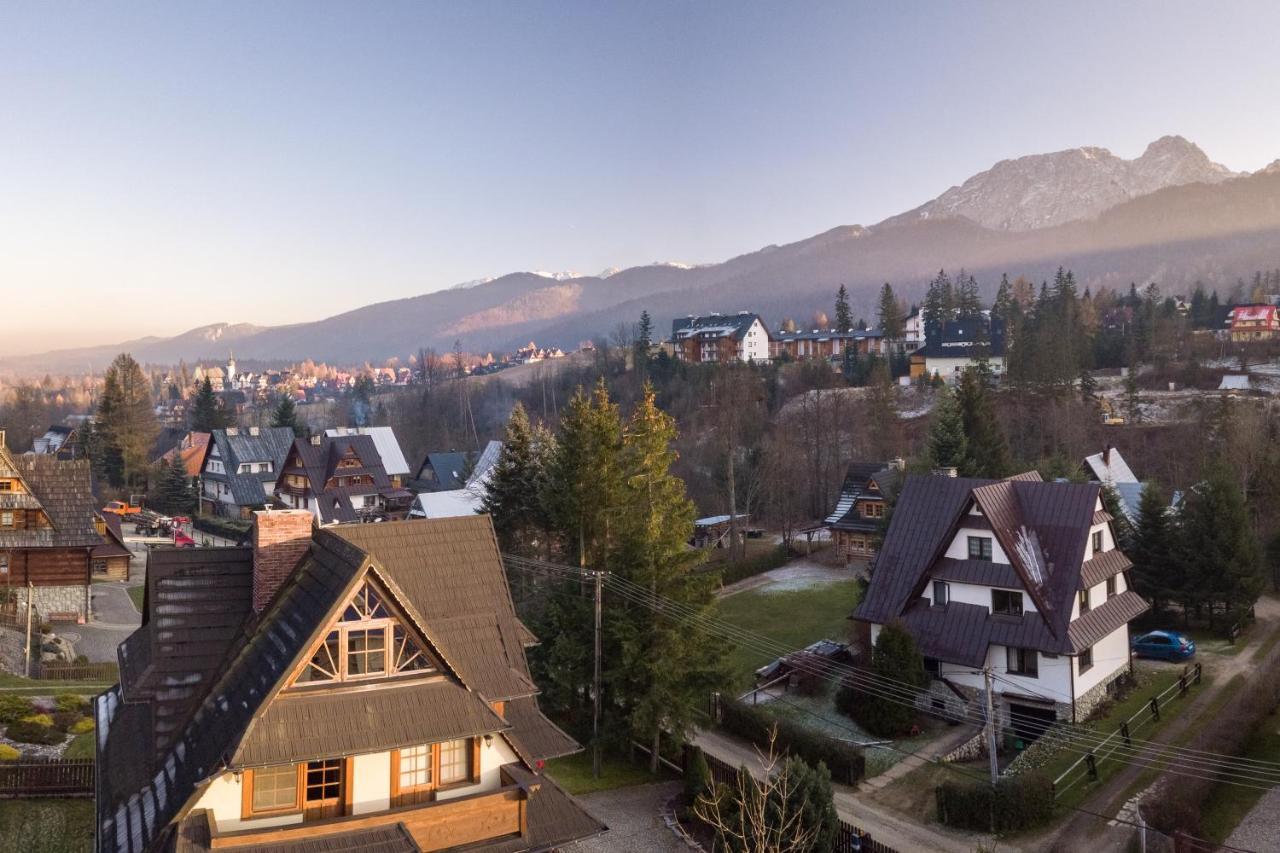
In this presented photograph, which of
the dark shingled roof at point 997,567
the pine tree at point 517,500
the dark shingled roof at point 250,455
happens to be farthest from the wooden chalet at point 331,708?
the dark shingled roof at point 250,455

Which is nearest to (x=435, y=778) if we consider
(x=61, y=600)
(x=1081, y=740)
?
(x=1081, y=740)

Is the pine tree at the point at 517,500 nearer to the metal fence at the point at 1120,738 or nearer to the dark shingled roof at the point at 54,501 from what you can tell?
the dark shingled roof at the point at 54,501

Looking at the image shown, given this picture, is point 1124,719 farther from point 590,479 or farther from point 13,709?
point 13,709

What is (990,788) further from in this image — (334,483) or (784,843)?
(334,483)

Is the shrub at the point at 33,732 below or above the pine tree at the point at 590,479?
below

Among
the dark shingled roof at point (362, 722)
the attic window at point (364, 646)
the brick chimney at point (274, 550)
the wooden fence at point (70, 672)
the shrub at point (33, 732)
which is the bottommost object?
the wooden fence at point (70, 672)

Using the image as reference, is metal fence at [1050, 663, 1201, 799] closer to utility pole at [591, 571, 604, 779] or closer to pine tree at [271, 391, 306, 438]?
utility pole at [591, 571, 604, 779]

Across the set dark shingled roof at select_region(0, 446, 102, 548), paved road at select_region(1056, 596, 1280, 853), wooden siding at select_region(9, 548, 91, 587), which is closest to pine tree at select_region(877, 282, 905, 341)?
paved road at select_region(1056, 596, 1280, 853)
